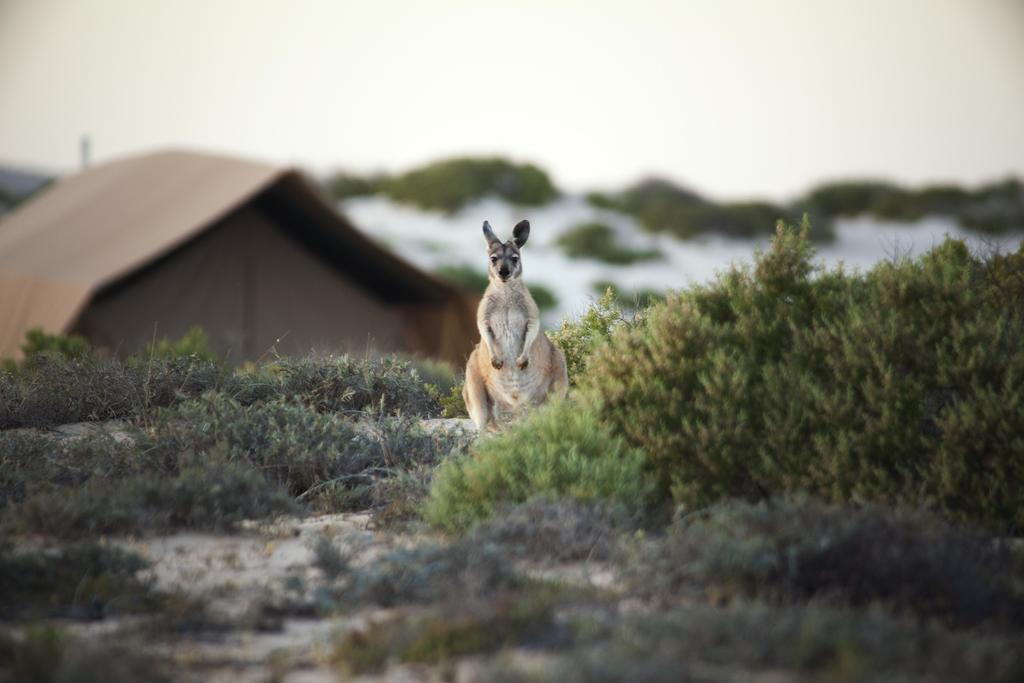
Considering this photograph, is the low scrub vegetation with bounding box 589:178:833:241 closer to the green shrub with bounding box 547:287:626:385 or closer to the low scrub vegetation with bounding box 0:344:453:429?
the green shrub with bounding box 547:287:626:385

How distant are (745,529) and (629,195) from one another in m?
44.7

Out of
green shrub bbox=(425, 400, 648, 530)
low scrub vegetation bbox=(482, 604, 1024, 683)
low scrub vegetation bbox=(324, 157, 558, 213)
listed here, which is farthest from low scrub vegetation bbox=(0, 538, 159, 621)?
low scrub vegetation bbox=(324, 157, 558, 213)

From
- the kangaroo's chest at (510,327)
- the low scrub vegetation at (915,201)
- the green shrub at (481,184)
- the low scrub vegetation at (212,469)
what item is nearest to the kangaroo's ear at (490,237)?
the kangaroo's chest at (510,327)

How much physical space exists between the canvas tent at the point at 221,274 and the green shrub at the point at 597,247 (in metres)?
24.7

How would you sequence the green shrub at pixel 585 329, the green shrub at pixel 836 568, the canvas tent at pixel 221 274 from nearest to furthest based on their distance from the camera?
the green shrub at pixel 836 568 < the green shrub at pixel 585 329 < the canvas tent at pixel 221 274

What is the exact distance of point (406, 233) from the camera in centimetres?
4584

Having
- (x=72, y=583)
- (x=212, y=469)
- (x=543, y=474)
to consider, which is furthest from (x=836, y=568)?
(x=212, y=469)

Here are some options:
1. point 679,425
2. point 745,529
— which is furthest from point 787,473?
point 745,529

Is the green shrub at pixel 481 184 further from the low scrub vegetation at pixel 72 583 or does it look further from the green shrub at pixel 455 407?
the low scrub vegetation at pixel 72 583

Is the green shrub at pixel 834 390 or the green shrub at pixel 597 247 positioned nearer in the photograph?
the green shrub at pixel 834 390

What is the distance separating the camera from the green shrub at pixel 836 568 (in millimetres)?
4906

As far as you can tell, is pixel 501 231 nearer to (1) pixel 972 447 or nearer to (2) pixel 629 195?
(2) pixel 629 195

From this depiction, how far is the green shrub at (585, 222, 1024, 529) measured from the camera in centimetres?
633

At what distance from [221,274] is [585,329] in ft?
29.4
